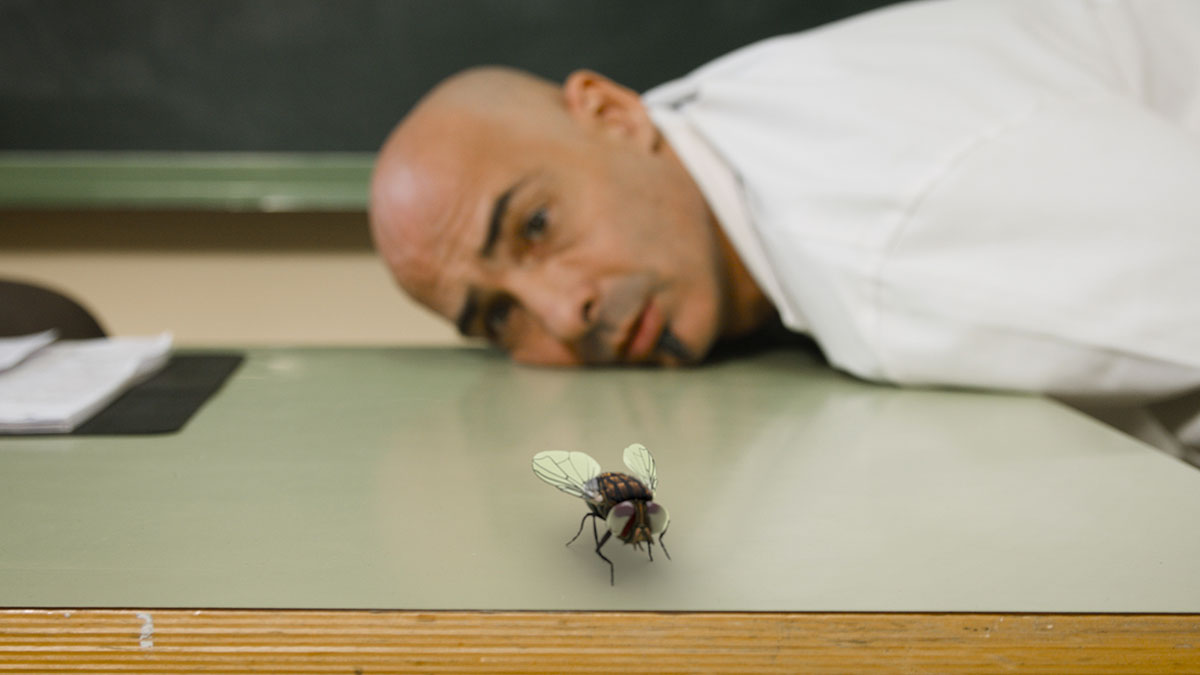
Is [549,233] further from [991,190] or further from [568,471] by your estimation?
[568,471]

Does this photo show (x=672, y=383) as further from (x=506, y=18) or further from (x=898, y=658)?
(x=506, y=18)

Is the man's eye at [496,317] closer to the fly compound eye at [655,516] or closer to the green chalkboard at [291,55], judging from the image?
the green chalkboard at [291,55]

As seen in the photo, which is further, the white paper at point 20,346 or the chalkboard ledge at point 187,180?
the chalkboard ledge at point 187,180

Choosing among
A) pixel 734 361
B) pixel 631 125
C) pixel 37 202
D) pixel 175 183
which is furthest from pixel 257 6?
pixel 734 361

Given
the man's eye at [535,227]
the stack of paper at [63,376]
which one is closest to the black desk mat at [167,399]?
the stack of paper at [63,376]

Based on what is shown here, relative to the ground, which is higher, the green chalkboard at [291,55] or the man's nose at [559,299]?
the green chalkboard at [291,55]

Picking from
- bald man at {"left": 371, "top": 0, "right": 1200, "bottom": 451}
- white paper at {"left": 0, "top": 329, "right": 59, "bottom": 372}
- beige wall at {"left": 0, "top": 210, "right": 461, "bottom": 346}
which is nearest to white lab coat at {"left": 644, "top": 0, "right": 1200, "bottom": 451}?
bald man at {"left": 371, "top": 0, "right": 1200, "bottom": 451}

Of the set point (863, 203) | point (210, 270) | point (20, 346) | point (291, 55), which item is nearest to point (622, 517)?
point (863, 203)

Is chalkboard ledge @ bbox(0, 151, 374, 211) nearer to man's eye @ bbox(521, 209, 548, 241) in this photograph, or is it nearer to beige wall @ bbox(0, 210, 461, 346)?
beige wall @ bbox(0, 210, 461, 346)
